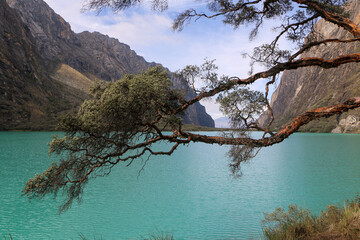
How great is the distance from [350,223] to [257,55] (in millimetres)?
5528

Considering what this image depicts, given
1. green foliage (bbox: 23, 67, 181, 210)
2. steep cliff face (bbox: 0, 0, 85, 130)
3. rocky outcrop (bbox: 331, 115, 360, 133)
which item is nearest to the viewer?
green foliage (bbox: 23, 67, 181, 210)

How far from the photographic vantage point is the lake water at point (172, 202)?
47.0 feet

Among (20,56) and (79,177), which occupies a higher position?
(20,56)

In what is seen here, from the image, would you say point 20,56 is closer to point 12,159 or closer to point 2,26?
point 2,26

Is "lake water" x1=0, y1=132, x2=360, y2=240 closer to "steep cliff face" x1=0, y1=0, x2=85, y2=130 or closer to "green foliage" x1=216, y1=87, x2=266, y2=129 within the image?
"green foliage" x1=216, y1=87, x2=266, y2=129

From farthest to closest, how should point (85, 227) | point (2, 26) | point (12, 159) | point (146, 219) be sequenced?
point (2, 26), point (12, 159), point (146, 219), point (85, 227)

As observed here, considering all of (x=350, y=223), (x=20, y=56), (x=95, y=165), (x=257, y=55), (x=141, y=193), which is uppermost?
(x=20, y=56)

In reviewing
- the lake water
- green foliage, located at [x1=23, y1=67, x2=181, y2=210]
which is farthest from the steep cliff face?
green foliage, located at [x1=23, y1=67, x2=181, y2=210]

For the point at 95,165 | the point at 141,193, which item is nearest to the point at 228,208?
the point at 141,193

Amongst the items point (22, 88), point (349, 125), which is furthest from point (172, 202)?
point (349, 125)

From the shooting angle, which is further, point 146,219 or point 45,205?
point 45,205

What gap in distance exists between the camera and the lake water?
14.3 m

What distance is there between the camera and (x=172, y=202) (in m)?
19.8

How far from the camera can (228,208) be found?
59.0 ft
